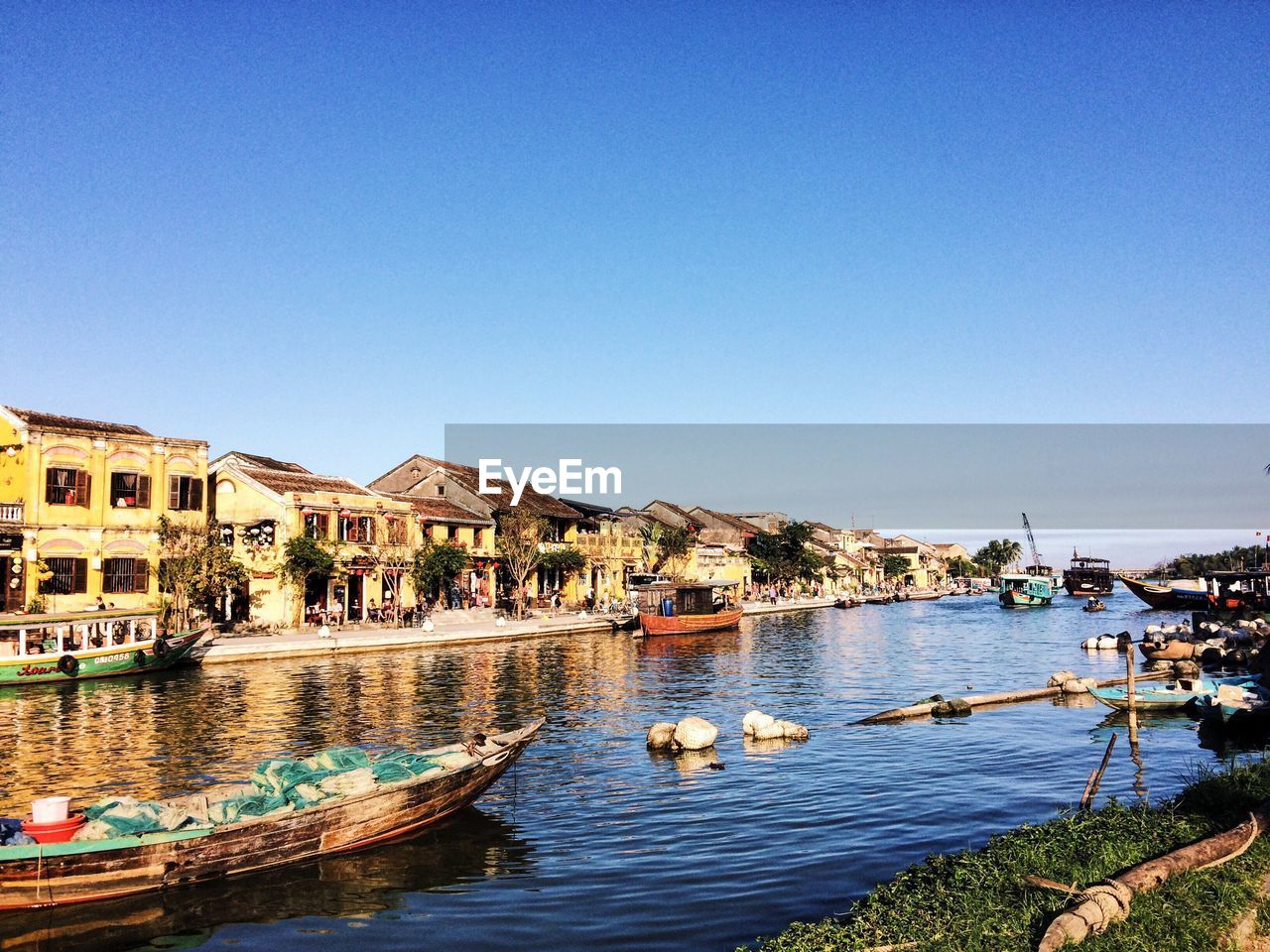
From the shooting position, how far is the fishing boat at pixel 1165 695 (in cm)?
2716

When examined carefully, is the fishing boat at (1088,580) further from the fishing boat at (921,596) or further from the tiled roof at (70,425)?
the tiled roof at (70,425)

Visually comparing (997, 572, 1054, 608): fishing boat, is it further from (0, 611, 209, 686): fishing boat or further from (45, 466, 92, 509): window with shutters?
(45, 466, 92, 509): window with shutters

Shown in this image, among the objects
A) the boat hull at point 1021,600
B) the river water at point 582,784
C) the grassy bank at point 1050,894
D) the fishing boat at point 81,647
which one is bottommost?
the boat hull at point 1021,600

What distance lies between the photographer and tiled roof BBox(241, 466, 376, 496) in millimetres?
50750

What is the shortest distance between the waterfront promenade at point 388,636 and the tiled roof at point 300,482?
25.3 feet

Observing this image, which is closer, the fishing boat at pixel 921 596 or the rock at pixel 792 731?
the rock at pixel 792 731

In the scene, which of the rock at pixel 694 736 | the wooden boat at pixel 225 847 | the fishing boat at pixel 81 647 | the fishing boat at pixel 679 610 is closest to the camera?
the wooden boat at pixel 225 847

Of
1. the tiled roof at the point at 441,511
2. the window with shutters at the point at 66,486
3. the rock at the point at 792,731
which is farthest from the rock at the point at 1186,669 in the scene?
the window with shutters at the point at 66,486

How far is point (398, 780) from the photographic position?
15.4 m

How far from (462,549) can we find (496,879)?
47.7 meters

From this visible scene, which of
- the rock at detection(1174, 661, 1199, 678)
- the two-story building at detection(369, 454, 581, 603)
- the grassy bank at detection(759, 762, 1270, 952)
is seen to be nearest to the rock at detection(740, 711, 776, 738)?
the grassy bank at detection(759, 762, 1270, 952)

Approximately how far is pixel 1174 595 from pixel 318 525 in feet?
253

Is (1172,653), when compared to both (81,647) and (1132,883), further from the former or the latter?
(81,647)

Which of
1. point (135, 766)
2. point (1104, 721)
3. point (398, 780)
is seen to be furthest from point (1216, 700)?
point (135, 766)
